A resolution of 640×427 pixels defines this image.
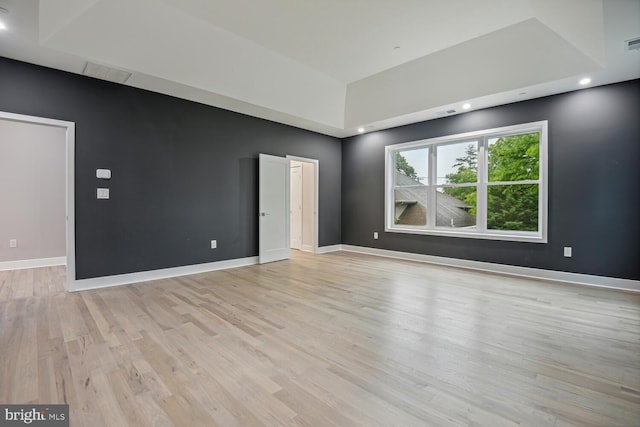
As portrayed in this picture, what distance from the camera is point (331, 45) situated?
161 inches

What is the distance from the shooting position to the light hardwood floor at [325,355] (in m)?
1.61

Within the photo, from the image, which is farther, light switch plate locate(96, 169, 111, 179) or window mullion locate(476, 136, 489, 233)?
window mullion locate(476, 136, 489, 233)

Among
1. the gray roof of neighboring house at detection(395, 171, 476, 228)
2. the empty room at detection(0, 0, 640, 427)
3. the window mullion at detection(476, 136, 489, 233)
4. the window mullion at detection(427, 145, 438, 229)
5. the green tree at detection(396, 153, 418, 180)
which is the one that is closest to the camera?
the empty room at detection(0, 0, 640, 427)

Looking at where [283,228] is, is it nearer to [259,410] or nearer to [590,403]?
[259,410]

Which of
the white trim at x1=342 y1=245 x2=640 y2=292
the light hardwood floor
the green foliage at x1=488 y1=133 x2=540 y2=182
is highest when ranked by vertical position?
the green foliage at x1=488 y1=133 x2=540 y2=182

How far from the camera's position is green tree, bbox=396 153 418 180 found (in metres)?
6.18

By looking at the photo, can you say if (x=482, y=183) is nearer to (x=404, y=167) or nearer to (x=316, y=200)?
(x=404, y=167)

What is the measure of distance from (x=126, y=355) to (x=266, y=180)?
12.7ft

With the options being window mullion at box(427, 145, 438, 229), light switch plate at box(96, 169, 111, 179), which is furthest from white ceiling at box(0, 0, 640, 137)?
light switch plate at box(96, 169, 111, 179)

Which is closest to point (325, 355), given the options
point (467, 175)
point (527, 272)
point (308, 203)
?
point (527, 272)

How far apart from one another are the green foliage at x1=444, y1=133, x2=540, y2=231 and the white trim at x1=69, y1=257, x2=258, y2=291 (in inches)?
173

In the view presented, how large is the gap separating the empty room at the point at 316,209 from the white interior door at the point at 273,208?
0.14ft

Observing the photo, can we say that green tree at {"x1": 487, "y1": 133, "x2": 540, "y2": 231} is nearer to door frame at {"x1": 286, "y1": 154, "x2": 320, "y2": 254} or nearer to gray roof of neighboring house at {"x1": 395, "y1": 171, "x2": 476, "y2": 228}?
gray roof of neighboring house at {"x1": 395, "y1": 171, "x2": 476, "y2": 228}

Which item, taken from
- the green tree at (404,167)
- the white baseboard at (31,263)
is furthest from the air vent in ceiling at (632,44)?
the white baseboard at (31,263)
